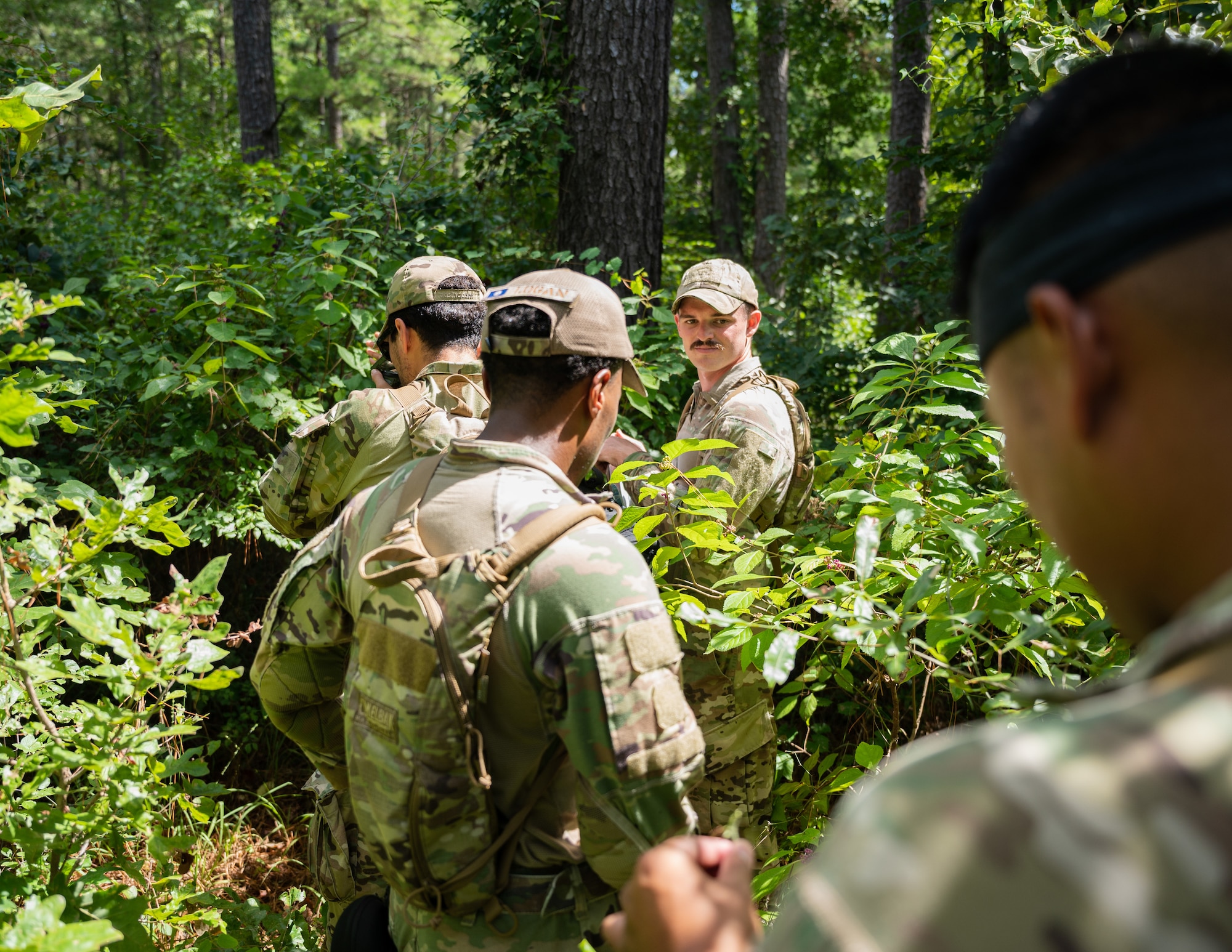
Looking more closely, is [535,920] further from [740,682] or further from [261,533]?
[261,533]

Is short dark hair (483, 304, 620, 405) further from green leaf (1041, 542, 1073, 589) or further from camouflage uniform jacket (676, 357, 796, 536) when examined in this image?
camouflage uniform jacket (676, 357, 796, 536)

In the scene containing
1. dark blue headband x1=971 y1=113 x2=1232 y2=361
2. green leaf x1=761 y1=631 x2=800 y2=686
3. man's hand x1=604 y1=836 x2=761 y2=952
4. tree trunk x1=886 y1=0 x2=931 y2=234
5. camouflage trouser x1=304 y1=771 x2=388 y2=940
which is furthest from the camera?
tree trunk x1=886 y1=0 x2=931 y2=234

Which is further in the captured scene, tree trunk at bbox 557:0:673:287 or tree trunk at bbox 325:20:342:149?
tree trunk at bbox 325:20:342:149

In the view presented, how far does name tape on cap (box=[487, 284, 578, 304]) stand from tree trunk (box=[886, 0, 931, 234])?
595cm

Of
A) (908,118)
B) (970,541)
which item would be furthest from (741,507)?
(908,118)

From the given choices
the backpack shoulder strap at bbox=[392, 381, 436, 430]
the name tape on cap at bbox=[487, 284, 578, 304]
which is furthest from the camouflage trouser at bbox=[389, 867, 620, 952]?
the backpack shoulder strap at bbox=[392, 381, 436, 430]

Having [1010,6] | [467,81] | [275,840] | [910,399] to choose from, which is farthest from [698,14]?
[275,840]

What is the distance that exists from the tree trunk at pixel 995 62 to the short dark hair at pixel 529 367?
3.89 meters

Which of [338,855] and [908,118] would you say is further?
[908,118]

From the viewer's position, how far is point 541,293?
1.89 metres

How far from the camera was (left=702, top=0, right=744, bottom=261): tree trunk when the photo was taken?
11.4 meters

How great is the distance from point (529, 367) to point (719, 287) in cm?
208

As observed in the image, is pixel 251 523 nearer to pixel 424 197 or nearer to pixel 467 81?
pixel 424 197

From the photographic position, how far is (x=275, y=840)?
4.08 m
